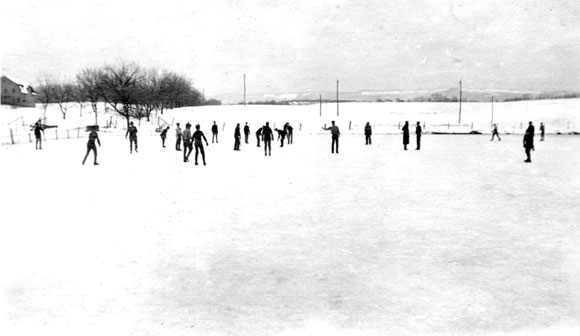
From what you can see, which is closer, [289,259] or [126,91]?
[289,259]

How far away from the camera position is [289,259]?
21.7ft

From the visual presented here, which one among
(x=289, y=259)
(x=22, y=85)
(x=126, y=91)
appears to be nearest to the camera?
(x=289, y=259)

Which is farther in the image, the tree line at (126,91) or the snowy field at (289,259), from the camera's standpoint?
the tree line at (126,91)

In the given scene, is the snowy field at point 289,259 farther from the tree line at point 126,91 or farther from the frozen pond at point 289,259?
the tree line at point 126,91

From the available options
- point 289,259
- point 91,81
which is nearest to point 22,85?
point 91,81

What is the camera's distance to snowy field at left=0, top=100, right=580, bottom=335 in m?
4.72

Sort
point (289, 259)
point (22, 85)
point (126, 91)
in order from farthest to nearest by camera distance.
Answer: point (22, 85) → point (126, 91) → point (289, 259)

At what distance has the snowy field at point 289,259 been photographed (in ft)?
15.5

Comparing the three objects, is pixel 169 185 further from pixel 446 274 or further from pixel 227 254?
pixel 446 274

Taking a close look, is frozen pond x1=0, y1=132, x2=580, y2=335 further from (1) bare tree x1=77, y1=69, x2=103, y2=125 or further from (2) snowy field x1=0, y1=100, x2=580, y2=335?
(1) bare tree x1=77, y1=69, x2=103, y2=125

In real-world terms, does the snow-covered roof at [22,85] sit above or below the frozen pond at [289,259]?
above

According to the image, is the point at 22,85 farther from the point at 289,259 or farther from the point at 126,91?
the point at 289,259

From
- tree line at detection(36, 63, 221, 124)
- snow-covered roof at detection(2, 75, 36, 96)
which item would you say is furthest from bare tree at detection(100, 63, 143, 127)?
snow-covered roof at detection(2, 75, 36, 96)

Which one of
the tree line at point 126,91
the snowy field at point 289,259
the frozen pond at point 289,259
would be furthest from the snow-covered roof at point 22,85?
the frozen pond at point 289,259
